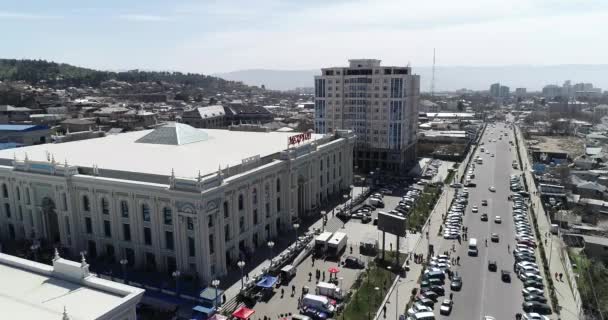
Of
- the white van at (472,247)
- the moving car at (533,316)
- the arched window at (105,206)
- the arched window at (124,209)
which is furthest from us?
the white van at (472,247)

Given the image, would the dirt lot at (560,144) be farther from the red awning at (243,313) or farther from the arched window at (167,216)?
the arched window at (167,216)

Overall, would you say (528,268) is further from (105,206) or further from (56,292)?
(105,206)

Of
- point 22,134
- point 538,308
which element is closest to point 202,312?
point 538,308

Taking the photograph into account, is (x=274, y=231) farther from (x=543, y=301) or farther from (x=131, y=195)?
(x=543, y=301)

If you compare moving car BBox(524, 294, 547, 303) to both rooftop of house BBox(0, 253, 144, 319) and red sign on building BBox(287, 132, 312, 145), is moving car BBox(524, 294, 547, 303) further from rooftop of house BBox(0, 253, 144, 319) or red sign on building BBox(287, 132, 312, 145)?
rooftop of house BBox(0, 253, 144, 319)

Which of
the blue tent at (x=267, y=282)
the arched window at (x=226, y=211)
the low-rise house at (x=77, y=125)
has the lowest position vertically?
the blue tent at (x=267, y=282)

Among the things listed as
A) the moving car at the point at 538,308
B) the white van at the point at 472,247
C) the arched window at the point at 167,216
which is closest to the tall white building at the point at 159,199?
the arched window at the point at 167,216
